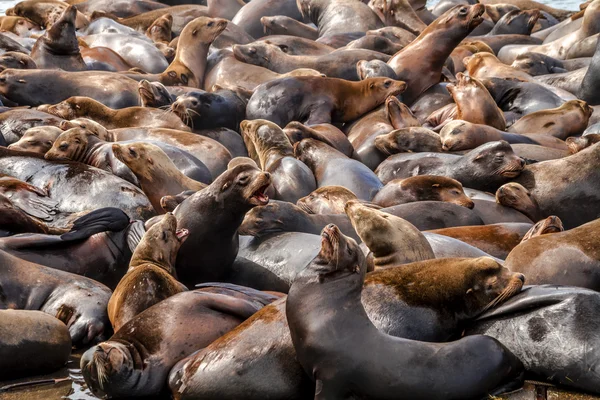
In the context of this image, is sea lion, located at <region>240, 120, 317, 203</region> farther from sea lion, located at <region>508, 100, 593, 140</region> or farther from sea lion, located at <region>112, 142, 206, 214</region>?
sea lion, located at <region>508, 100, 593, 140</region>

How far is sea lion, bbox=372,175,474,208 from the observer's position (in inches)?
281

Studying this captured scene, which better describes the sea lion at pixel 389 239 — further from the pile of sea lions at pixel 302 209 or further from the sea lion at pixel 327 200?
the sea lion at pixel 327 200

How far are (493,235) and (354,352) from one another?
8.14ft

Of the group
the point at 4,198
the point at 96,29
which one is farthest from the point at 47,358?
the point at 96,29

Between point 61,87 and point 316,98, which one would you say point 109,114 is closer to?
point 61,87

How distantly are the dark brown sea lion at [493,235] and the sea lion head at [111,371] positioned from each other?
8.19 ft

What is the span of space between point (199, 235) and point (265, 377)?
6.43ft

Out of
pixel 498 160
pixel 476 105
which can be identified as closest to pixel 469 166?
pixel 498 160

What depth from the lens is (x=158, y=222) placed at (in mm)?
5844

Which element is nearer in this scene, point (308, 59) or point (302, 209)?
point (302, 209)

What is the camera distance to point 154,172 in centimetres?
719

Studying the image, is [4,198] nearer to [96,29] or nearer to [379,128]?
[379,128]

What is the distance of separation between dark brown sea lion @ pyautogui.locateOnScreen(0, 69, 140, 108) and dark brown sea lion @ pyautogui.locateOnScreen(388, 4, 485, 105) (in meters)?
2.94

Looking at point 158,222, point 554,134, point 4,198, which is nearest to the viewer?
point 158,222
